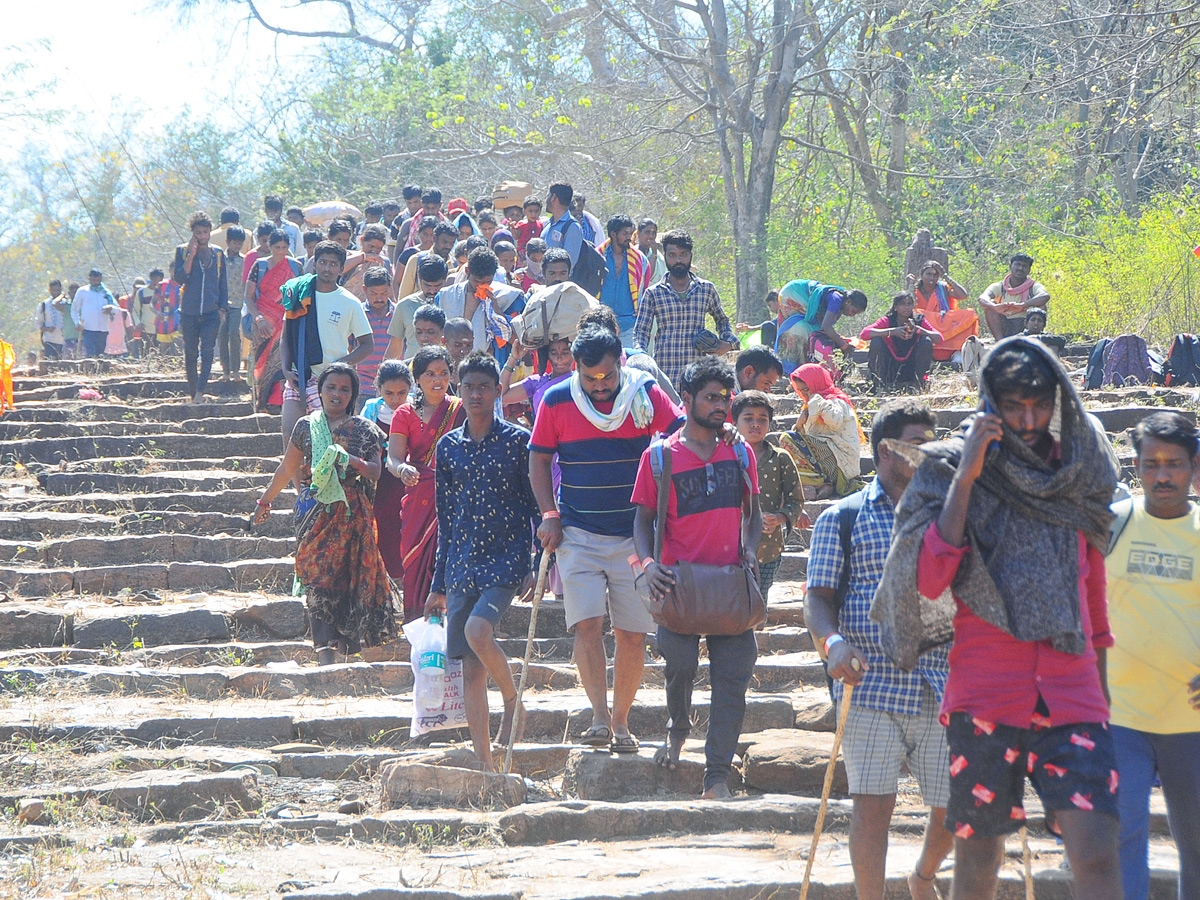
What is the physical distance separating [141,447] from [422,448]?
6058 millimetres

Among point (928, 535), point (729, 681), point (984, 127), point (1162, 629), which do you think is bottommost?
point (729, 681)

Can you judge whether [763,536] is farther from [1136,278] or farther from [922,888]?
[1136,278]

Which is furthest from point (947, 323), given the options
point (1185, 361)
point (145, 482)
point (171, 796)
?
point (171, 796)

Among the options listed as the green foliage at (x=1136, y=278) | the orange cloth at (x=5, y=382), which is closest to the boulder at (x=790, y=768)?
the orange cloth at (x=5, y=382)

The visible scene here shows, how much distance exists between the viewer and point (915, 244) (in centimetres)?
1612

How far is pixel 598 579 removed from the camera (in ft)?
18.1

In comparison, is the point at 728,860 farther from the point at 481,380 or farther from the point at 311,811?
the point at 481,380

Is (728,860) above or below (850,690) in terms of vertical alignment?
below

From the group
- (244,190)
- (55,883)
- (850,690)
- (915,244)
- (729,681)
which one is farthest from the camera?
(244,190)

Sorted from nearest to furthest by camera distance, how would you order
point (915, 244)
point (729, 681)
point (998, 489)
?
point (998, 489) → point (729, 681) → point (915, 244)

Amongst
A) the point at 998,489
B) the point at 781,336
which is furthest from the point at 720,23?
the point at 998,489

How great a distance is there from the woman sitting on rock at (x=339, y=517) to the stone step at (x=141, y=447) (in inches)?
190

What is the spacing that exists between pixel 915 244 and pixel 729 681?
1205 centimetres

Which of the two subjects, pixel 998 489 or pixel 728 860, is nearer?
pixel 998 489
